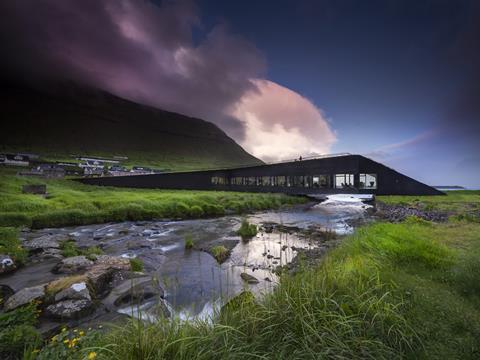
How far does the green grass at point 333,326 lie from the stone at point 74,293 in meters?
2.60

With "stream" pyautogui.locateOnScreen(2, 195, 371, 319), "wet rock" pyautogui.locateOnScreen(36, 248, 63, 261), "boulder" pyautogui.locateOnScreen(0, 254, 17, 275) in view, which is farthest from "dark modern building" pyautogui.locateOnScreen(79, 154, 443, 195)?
"boulder" pyautogui.locateOnScreen(0, 254, 17, 275)

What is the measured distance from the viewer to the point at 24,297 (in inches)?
215

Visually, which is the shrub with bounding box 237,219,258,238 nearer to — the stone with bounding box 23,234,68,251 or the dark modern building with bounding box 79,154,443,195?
the stone with bounding box 23,234,68,251

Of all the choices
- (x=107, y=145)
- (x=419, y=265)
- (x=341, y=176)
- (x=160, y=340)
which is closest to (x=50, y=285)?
(x=160, y=340)

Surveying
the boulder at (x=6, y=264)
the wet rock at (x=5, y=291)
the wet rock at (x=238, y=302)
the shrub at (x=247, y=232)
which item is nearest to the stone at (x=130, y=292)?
the wet rock at (x=238, y=302)

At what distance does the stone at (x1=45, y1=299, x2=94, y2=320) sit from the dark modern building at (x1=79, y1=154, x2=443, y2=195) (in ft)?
109

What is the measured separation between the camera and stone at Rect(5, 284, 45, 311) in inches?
205

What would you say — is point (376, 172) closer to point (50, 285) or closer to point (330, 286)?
point (330, 286)

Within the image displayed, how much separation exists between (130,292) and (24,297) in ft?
7.67

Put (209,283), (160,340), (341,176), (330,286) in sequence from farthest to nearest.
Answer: (341,176) < (209,283) < (330,286) < (160,340)

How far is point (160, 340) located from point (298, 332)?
189 centimetres

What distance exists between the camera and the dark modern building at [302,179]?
31656 mm

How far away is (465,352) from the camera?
9.84 feet

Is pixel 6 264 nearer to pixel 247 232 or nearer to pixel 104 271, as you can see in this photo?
pixel 104 271
